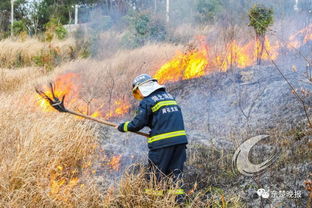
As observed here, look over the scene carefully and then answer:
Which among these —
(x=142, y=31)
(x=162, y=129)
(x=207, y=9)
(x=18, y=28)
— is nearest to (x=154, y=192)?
(x=162, y=129)

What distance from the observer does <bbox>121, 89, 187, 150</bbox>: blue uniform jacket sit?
447cm

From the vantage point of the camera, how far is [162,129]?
4477 mm

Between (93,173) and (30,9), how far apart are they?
17327mm

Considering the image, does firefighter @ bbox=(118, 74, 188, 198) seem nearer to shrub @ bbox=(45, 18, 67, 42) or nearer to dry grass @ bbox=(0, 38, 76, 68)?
dry grass @ bbox=(0, 38, 76, 68)

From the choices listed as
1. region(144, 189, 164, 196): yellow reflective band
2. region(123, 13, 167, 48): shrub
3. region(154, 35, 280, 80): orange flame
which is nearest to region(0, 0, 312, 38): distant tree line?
region(123, 13, 167, 48): shrub

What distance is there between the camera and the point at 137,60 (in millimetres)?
11016

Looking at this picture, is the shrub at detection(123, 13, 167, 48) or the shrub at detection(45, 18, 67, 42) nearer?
the shrub at detection(123, 13, 167, 48)

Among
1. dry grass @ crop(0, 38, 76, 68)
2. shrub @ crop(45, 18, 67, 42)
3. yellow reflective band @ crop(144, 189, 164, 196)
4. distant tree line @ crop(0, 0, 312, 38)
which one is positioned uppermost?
distant tree line @ crop(0, 0, 312, 38)

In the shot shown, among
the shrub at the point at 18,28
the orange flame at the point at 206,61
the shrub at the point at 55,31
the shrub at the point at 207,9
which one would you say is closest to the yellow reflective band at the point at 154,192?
the orange flame at the point at 206,61

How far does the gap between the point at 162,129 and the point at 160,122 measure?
3.3 inches

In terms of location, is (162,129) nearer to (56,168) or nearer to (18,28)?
(56,168)

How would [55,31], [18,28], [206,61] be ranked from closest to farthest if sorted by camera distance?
1. [206,61]
2. [55,31]
3. [18,28]

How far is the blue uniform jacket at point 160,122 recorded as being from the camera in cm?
447

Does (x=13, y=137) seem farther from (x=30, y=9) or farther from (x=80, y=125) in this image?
(x=30, y=9)
